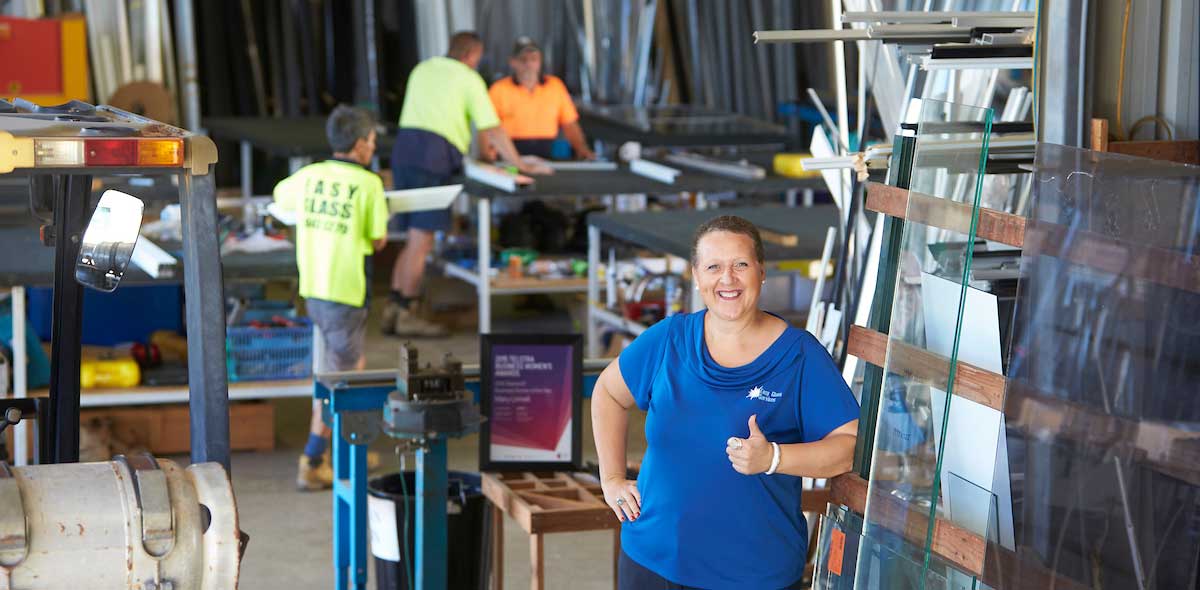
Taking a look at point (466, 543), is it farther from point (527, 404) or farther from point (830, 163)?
point (830, 163)

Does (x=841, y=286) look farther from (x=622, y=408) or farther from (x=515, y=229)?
(x=515, y=229)

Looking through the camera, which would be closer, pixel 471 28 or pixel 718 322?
pixel 718 322

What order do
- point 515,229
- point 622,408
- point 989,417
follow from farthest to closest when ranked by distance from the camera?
point 515,229
point 622,408
point 989,417

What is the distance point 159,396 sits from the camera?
20.6 ft

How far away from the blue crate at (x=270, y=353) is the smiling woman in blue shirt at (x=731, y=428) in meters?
3.66

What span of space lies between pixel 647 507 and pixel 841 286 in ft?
5.02

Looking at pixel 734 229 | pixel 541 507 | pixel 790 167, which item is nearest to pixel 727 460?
pixel 734 229

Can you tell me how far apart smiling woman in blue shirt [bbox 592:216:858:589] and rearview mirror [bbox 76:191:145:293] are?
110 cm

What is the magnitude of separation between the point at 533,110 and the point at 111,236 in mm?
7136

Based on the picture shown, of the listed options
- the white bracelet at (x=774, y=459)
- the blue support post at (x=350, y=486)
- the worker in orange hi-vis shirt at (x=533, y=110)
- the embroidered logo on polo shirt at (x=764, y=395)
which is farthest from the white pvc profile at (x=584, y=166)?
the white bracelet at (x=774, y=459)

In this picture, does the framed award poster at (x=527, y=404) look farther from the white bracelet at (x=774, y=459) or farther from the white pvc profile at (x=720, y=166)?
the white pvc profile at (x=720, y=166)

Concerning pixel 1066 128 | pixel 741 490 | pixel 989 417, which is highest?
pixel 1066 128

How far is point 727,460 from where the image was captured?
3016mm

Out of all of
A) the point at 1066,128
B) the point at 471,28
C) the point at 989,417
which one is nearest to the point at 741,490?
the point at 989,417
